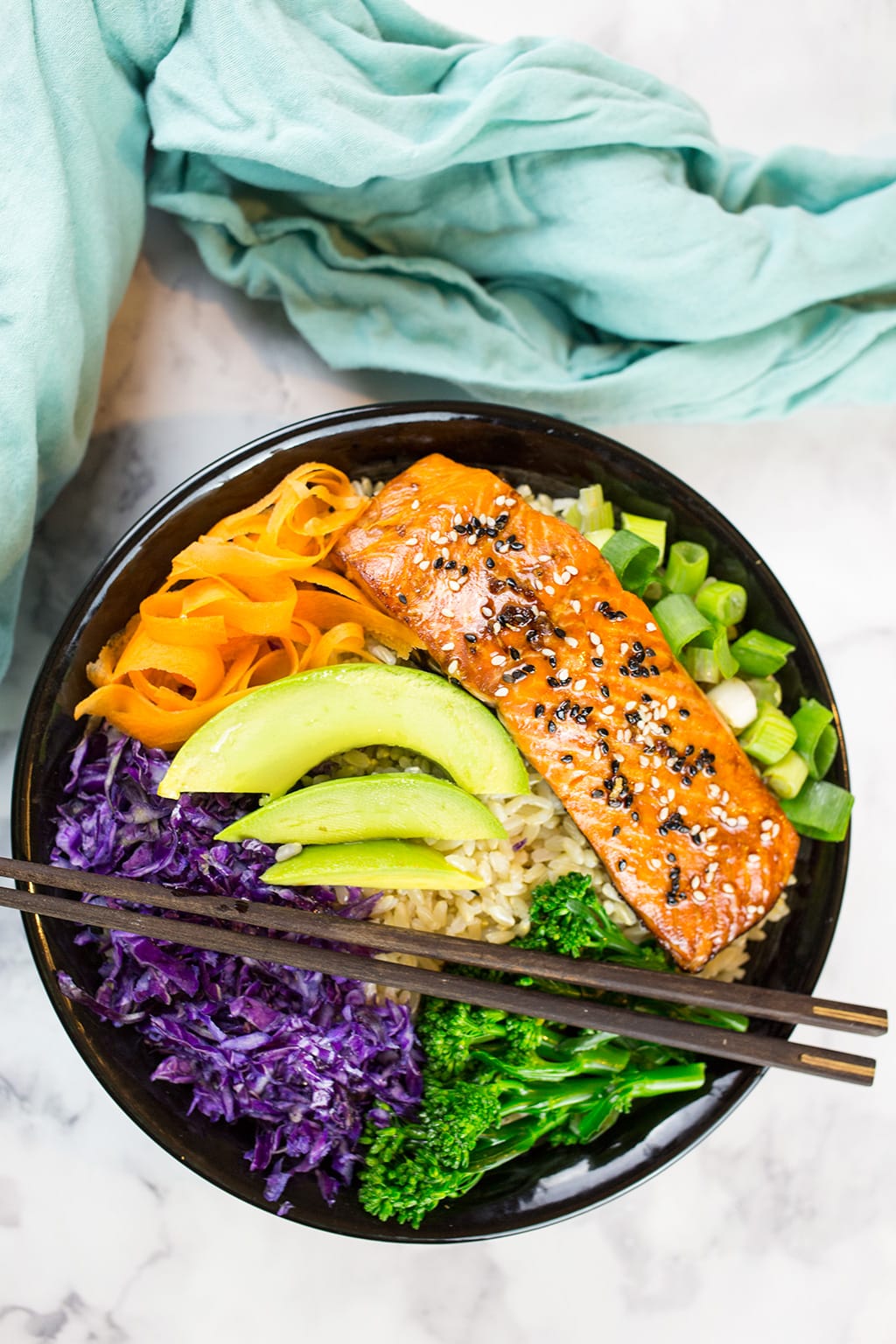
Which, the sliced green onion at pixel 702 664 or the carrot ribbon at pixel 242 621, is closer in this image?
the carrot ribbon at pixel 242 621

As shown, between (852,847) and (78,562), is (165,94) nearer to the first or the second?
(78,562)

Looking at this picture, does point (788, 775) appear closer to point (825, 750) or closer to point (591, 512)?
point (825, 750)

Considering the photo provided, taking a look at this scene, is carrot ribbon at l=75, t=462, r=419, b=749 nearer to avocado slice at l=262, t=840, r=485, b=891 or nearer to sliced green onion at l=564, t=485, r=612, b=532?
avocado slice at l=262, t=840, r=485, b=891

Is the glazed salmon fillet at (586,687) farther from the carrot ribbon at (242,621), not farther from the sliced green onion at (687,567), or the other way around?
the sliced green onion at (687,567)

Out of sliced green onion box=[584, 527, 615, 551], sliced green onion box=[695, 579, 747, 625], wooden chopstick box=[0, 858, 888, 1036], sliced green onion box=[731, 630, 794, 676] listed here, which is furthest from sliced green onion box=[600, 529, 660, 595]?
wooden chopstick box=[0, 858, 888, 1036]

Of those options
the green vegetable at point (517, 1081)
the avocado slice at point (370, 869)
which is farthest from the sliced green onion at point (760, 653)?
the avocado slice at point (370, 869)

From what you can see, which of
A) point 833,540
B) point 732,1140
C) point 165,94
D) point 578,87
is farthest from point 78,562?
point 732,1140
